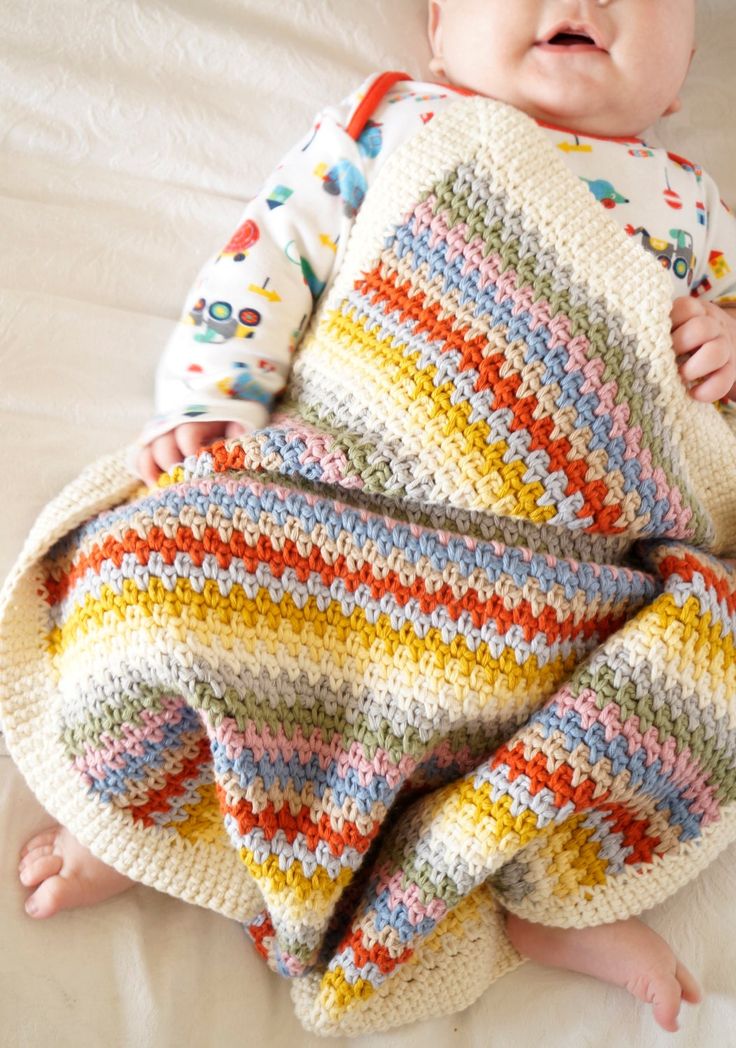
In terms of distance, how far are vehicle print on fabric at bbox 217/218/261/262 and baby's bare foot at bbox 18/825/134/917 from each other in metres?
0.56

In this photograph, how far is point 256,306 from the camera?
3.20ft

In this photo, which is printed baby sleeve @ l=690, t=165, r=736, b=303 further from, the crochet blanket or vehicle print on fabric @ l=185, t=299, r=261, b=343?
vehicle print on fabric @ l=185, t=299, r=261, b=343

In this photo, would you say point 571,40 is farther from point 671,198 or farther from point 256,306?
point 256,306

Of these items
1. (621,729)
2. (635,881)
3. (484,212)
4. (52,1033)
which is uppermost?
(484,212)

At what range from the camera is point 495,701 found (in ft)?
2.71

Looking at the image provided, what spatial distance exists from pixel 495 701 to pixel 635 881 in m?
0.20

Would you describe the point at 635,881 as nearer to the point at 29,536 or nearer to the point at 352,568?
the point at 352,568

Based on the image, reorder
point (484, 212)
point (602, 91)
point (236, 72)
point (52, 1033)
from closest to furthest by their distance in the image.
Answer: point (52, 1033)
point (484, 212)
point (602, 91)
point (236, 72)

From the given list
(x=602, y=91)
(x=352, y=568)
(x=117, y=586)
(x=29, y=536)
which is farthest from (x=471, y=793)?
(x=602, y=91)

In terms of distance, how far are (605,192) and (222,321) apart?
15.9 inches

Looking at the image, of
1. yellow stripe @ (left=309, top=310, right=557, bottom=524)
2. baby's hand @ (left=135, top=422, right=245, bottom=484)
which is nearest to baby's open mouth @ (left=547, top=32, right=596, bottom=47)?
yellow stripe @ (left=309, top=310, right=557, bottom=524)

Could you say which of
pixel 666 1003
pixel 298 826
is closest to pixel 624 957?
pixel 666 1003

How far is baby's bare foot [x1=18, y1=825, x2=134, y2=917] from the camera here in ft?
2.73

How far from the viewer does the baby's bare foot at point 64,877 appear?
831 millimetres
